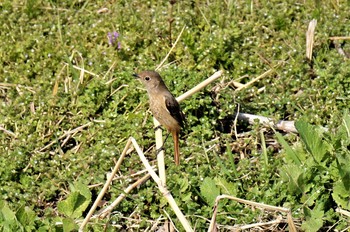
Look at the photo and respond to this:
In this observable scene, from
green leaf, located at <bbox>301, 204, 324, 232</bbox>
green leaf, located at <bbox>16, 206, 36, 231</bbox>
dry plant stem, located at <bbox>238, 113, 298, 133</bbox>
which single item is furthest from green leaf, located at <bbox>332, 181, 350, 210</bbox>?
green leaf, located at <bbox>16, 206, 36, 231</bbox>

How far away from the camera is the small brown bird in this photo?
282 inches

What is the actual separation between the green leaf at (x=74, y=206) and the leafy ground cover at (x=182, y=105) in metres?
0.01

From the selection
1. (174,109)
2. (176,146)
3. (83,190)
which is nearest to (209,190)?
(176,146)

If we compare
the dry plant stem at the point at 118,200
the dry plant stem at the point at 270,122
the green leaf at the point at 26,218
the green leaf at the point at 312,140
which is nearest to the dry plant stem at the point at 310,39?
the dry plant stem at the point at 270,122

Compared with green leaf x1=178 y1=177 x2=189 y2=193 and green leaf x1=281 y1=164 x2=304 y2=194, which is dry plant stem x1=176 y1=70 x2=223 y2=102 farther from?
green leaf x1=281 y1=164 x2=304 y2=194

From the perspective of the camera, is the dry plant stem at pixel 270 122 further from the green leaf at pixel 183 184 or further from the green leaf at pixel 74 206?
the green leaf at pixel 74 206

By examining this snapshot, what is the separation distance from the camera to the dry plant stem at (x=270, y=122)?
7840 mm

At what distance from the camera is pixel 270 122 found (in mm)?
7910

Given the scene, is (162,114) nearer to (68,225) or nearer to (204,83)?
A: (204,83)

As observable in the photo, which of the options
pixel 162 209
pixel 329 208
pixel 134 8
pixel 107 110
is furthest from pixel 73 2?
pixel 329 208

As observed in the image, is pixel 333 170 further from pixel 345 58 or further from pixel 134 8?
pixel 134 8

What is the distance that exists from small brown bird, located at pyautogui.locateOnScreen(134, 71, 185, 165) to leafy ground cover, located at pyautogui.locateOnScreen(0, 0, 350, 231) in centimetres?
32

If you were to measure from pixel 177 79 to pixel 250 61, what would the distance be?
0.97 metres

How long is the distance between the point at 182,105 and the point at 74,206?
5.06 feet
